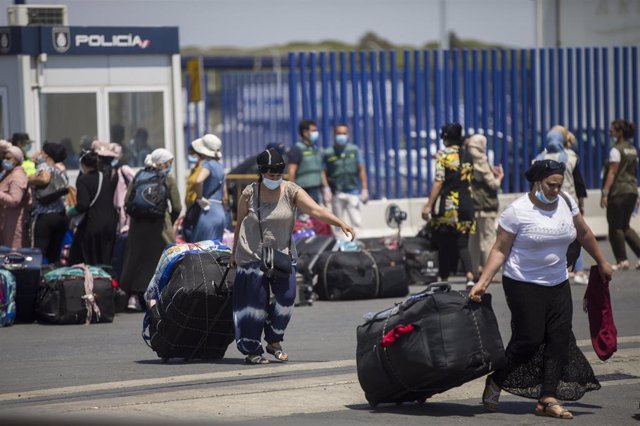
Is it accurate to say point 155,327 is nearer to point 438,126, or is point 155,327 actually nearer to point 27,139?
point 27,139

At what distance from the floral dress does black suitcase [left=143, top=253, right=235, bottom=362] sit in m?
5.11

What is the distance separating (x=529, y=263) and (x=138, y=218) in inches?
249

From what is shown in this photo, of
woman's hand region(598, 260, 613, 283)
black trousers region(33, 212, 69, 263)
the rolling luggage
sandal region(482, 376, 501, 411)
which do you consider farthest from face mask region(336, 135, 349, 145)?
sandal region(482, 376, 501, 411)

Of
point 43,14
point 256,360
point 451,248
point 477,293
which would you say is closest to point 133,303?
point 451,248

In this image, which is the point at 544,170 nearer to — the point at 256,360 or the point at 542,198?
the point at 542,198

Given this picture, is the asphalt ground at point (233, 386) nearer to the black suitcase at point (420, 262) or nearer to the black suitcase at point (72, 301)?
the black suitcase at point (72, 301)

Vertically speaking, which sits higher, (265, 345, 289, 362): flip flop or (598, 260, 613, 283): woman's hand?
(598, 260, 613, 283): woman's hand

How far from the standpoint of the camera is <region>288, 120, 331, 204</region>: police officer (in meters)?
18.9

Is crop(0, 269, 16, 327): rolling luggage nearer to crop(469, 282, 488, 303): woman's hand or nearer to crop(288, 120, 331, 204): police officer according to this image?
crop(288, 120, 331, 204): police officer

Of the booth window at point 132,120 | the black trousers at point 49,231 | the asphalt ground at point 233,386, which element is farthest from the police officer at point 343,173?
the asphalt ground at point 233,386

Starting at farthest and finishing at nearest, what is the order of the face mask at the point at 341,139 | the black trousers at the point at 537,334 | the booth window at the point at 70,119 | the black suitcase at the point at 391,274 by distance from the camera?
1. the face mask at the point at 341,139
2. the booth window at the point at 70,119
3. the black suitcase at the point at 391,274
4. the black trousers at the point at 537,334

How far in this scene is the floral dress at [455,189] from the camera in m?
15.8

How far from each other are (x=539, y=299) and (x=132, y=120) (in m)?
10.4

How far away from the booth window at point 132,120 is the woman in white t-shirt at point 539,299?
1005 cm
